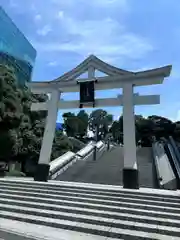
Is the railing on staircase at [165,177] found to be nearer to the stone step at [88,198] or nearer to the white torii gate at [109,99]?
the white torii gate at [109,99]

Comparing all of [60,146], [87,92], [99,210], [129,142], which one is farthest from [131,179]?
[60,146]

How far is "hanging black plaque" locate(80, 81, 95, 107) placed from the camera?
12695mm

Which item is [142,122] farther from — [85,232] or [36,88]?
[85,232]

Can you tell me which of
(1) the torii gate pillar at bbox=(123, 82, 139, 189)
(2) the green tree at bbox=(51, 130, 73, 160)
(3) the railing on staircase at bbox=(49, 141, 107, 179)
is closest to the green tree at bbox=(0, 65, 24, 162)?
(3) the railing on staircase at bbox=(49, 141, 107, 179)

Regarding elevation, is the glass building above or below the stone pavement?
above

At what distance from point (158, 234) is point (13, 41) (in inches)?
1532

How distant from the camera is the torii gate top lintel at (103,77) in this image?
37.9ft

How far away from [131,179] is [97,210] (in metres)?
3.36

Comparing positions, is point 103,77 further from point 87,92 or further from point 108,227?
point 108,227

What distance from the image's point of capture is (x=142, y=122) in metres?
45.6

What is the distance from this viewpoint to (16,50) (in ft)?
A: 133

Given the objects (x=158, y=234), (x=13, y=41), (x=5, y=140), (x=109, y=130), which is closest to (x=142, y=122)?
(x=109, y=130)

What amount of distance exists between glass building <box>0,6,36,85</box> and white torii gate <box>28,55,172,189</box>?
2362 centimetres

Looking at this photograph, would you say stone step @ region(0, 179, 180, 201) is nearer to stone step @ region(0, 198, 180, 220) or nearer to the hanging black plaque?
stone step @ region(0, 198, 180, 220)
